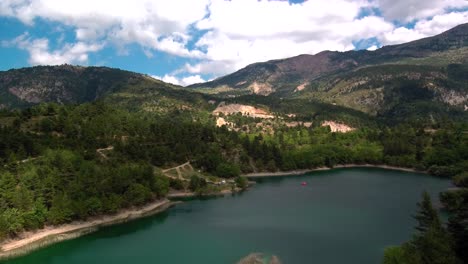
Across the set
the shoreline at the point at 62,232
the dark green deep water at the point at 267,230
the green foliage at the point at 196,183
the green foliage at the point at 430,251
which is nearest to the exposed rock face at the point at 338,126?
the dark green deep water at the point at 267,230

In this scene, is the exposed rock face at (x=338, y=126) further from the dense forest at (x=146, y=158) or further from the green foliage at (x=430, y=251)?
the green foliage at (x=430, y=251)

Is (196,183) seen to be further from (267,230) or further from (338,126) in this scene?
(338,126)

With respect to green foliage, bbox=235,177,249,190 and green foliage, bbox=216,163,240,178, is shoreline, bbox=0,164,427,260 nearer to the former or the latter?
green foliage, bbox=235,177,249,190

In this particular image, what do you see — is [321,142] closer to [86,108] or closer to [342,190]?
[342,190]

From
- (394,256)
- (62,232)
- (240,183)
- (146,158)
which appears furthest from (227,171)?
(394,256)

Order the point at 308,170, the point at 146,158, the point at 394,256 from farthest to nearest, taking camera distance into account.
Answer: the point at 308,170, the point at 146,158, the point at 394,256
